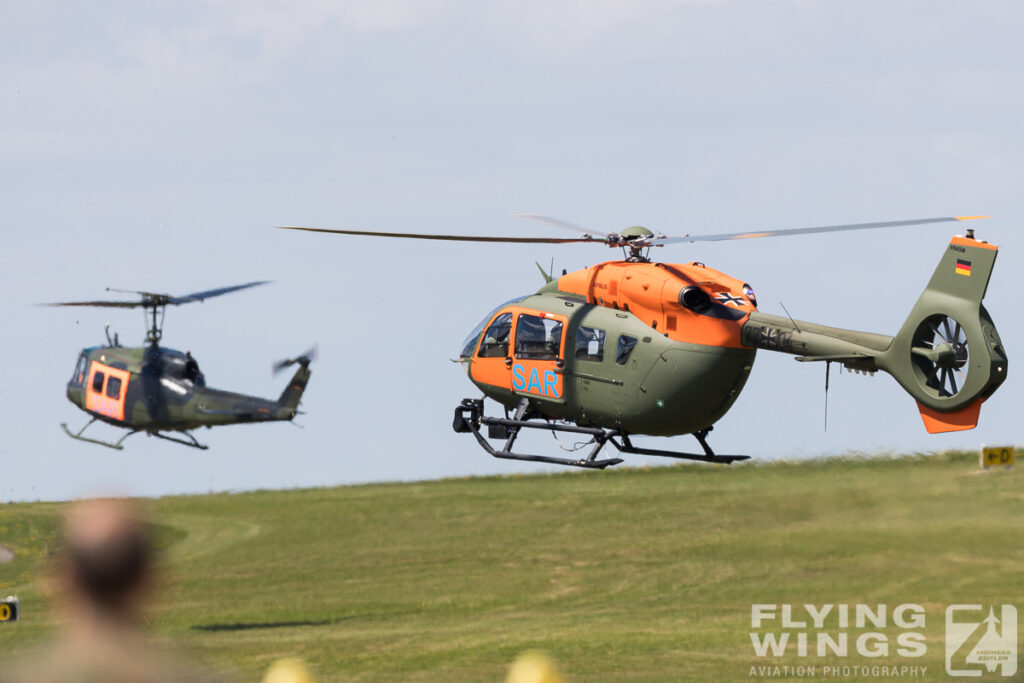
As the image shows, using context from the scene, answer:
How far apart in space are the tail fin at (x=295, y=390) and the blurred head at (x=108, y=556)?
3101cm

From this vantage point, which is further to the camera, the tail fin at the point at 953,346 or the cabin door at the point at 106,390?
the cabin door at the point at 106,390

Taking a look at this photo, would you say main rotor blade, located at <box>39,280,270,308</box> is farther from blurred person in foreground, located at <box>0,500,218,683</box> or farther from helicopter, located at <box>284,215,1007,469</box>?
blurred person in foreground, located at <box>0,500,218,683</box>

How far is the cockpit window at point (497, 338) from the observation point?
2461 cm

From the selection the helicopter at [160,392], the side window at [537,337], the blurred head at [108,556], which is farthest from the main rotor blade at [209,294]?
the blurred head at [108,556]

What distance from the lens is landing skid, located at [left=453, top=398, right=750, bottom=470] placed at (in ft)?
74.6

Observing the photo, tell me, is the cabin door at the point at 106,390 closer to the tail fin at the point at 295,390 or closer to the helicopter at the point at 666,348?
the tail fin at the point at 295,390

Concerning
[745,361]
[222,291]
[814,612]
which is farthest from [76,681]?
[814,612]

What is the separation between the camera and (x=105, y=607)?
3752 mm

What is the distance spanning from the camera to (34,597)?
51594 millimetres

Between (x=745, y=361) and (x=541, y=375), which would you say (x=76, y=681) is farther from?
(x=541, y=375)

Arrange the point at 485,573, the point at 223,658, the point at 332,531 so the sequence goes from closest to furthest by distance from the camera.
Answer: the point at 223,658 → the point at 485,573 → the point at 332,531

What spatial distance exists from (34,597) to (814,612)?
1114 inches

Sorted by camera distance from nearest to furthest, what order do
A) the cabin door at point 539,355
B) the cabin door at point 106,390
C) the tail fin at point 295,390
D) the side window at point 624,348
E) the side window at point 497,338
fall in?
the side window at point 624,348
the cabin door at point 539,355
the side window at point 497,338
the tail fin at point 295,390
the cabin door at point 106,390

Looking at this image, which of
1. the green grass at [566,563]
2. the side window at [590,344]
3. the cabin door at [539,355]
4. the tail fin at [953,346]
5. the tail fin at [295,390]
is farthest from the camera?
the green grass at [566,563]
